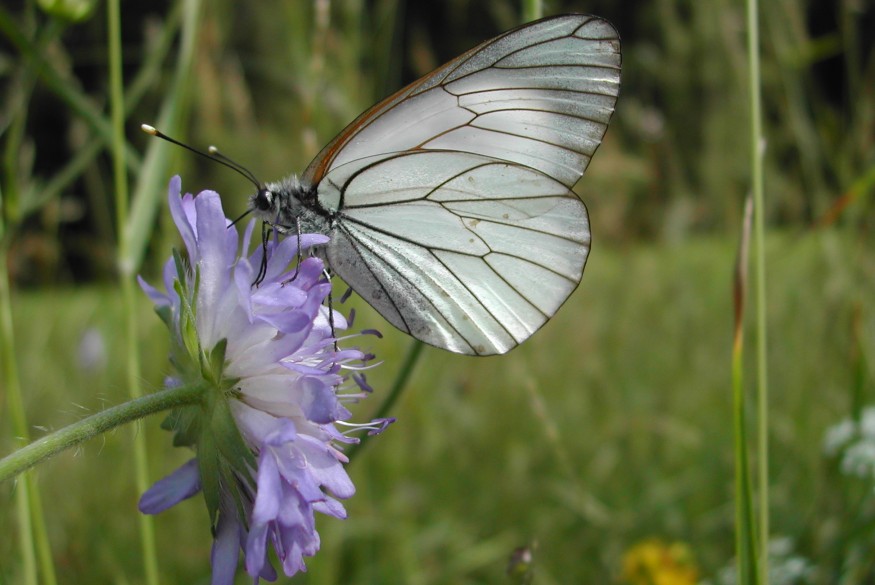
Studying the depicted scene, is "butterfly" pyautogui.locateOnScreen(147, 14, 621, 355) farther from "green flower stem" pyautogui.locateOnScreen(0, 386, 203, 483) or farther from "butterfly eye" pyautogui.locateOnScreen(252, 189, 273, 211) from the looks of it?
"green flower stem" pyautogui.locateOnScreen(0, 386, 203, 483)

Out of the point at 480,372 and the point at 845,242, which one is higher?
the point at 845,242

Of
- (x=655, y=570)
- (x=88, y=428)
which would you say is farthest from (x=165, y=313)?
(x=655, y=570)

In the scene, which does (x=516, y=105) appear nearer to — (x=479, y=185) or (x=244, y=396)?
(x=479, y=185)

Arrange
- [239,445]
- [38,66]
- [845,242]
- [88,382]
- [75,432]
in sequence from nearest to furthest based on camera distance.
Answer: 1. [75,432]
2. [239,445]
3. [38,66]
4. [845,242]
5. [88,382]

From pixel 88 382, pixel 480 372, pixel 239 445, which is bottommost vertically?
pixel 88 382

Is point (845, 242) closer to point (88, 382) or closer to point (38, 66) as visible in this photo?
point (38, 66)

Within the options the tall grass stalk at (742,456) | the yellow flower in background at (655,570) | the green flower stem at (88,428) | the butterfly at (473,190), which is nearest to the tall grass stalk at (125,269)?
the butterfly at (473,190)

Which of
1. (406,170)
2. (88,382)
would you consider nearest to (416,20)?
(88,382)
